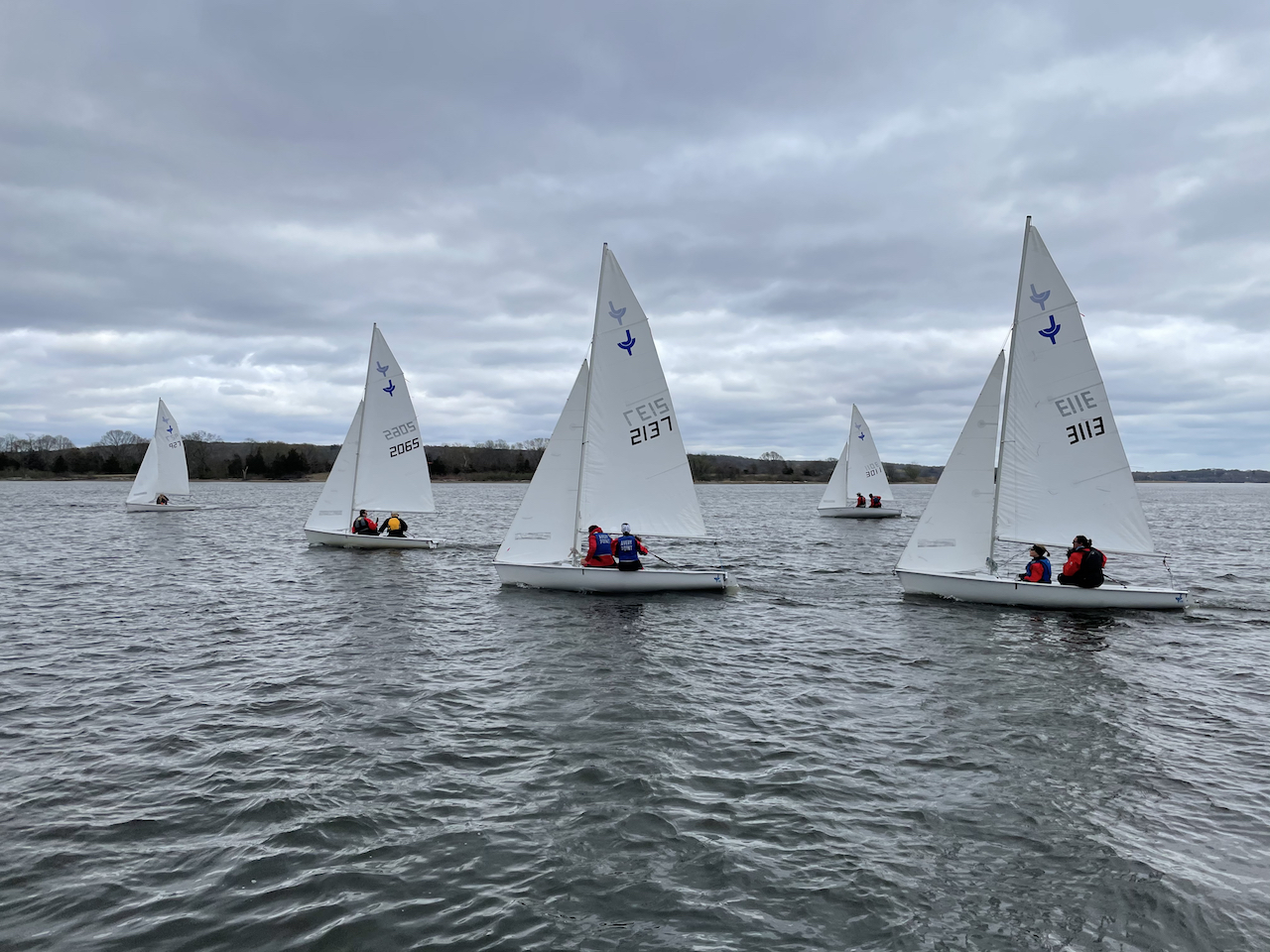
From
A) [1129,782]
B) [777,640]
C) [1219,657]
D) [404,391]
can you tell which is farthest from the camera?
[404,391]

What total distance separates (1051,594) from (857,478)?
126 ft

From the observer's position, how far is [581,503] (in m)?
20.1

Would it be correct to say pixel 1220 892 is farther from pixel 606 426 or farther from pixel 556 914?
pixel 606 426

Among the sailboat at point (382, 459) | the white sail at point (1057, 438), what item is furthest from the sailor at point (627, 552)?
the sailboat at point (382, 459)

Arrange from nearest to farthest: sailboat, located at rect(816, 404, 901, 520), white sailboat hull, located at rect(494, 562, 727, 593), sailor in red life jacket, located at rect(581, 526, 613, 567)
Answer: white sailboat hull, located at rect(494, 562, 727, 593), sailor in red life jacket, located at rect(581, 526, 613, 567), sailboat, located at rect(816, 404, 901, 520)

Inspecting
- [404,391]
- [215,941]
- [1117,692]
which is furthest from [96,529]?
[1117,692]

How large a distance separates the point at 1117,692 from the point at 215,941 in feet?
40.5

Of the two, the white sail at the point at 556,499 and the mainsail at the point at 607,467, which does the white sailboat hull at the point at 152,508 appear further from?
the mainsail at the point at 607,467

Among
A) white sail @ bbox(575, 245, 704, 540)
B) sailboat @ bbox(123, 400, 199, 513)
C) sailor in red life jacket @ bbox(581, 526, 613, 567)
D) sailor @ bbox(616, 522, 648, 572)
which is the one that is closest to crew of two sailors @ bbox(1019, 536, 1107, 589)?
white sail @ bbox(575, 245, 704, 540)

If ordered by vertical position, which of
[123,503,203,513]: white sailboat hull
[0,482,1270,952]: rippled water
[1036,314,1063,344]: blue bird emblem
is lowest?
[0,482,1270,952]: rippled water

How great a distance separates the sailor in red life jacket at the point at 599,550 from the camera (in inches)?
771

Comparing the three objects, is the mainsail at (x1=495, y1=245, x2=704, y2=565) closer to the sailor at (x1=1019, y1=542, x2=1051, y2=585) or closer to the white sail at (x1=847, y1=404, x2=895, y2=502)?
the sailor at (x1=1019, y1=542, x2=1051, y2=585)

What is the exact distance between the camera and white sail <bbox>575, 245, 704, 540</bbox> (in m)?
19.6

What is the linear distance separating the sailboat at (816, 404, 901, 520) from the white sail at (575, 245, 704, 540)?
35.9 meters
